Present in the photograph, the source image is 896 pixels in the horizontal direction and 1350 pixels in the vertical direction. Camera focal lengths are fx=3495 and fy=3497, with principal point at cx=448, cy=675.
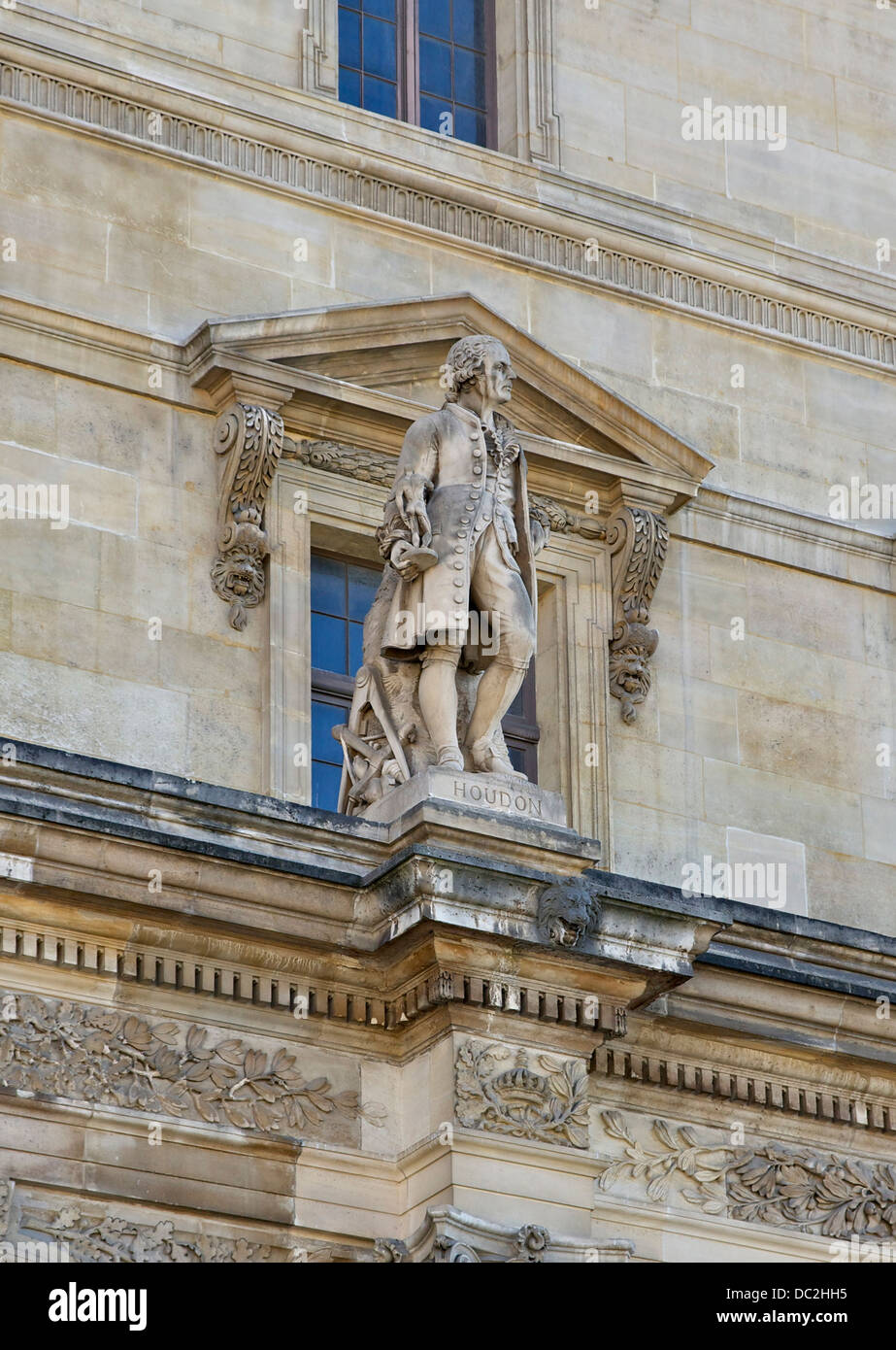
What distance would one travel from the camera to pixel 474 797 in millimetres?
17594

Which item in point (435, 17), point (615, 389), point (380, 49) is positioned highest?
point (435, 17)

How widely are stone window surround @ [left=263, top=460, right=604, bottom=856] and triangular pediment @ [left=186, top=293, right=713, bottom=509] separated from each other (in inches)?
16.4

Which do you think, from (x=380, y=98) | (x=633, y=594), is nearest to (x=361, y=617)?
(x=633, y=594)

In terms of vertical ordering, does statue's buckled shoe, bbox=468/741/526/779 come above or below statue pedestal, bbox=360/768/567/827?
above

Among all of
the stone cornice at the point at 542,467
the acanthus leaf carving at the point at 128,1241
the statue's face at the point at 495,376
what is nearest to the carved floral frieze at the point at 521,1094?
the acanthus leaf carving at the point at 128,1241

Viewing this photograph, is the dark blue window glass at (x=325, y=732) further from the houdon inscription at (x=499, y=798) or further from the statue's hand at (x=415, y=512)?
the houdon inscription at (x=499, y=798)

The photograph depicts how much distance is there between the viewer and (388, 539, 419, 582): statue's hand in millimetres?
17828

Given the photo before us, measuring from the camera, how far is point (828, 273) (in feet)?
75.5

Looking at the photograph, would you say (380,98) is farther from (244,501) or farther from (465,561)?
(465,561)

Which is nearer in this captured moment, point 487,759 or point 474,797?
point 474,797

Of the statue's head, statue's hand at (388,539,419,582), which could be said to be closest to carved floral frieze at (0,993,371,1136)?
statue's hand at (388,539,419,582)

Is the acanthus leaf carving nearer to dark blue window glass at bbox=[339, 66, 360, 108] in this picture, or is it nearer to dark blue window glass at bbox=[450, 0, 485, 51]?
dark blue window glass at bbox=[339, 66, 360, 108]

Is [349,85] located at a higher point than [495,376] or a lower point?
higher

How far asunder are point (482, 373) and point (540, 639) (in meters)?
2.91
